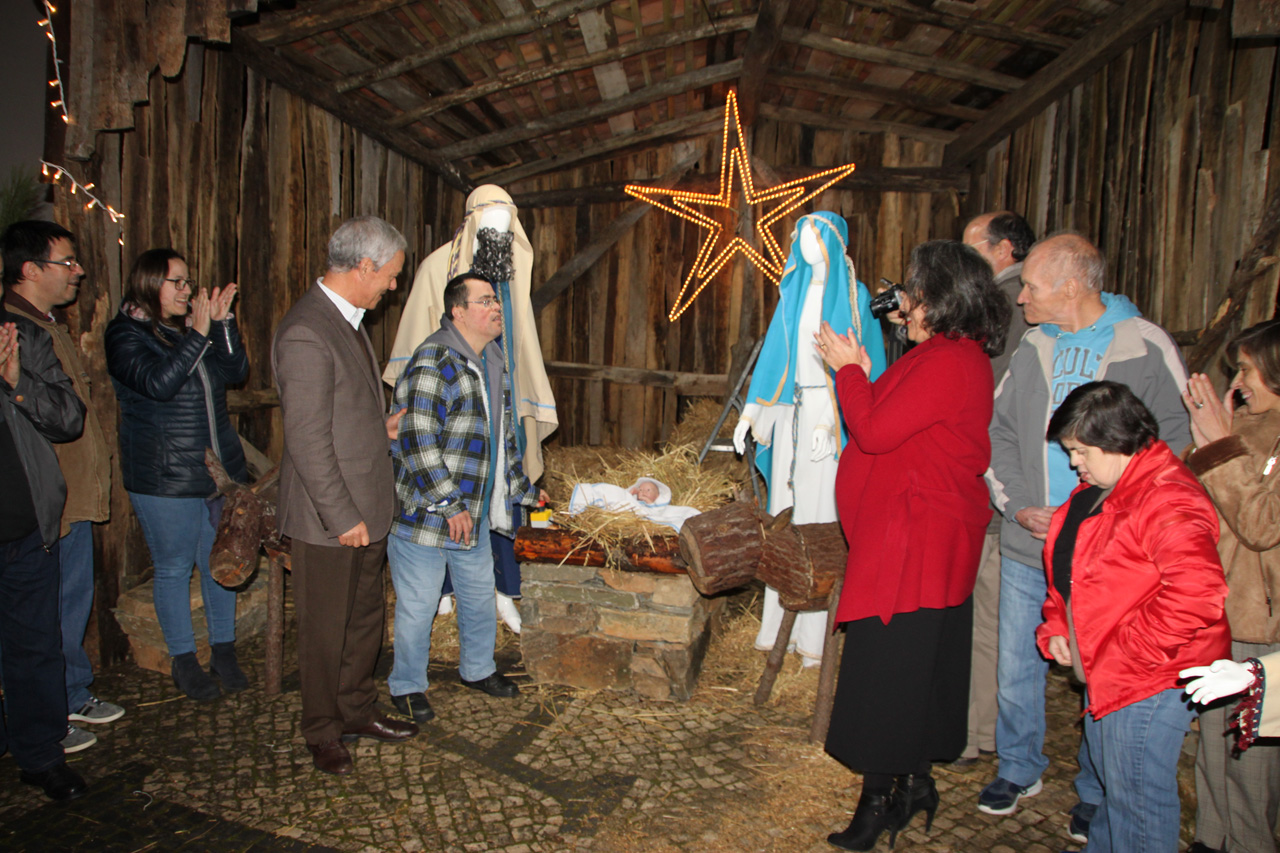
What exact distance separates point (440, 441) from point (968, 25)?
4.53 meters

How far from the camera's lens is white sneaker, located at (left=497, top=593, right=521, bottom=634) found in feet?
14.7

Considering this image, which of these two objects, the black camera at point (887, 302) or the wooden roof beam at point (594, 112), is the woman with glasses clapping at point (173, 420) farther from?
the wooden roof beam at point (594, 112)

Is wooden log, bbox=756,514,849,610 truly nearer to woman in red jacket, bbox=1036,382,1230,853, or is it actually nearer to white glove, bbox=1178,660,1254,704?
woman in red jacket, bbox=1036,382,1230,853

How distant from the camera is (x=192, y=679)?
3.66 metres

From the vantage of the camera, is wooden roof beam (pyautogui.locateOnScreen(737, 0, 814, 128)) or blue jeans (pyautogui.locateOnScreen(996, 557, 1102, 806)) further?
wooden roof beam (pyautogui.locateOnScreen(737, 0, 814, 128))

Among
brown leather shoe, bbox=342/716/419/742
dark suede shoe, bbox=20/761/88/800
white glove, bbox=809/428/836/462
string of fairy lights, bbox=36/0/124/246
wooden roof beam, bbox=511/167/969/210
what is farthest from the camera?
wooden roof beam, bbox=511/167/969/210

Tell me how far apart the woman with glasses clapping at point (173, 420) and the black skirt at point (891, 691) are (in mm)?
3008

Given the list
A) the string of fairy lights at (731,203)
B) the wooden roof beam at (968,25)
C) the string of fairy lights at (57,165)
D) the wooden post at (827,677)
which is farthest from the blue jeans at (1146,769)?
the string of fairy lights at (731,203)

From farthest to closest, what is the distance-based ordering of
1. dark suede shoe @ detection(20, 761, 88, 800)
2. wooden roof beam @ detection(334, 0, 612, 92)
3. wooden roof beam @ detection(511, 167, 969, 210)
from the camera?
wooden roof beam @ detection(511, 167, 969, 210) → wooden roof beam @ detection(334, 0, 612, 92) → dark suede shoe @ detection(20, 761, 88, 800)

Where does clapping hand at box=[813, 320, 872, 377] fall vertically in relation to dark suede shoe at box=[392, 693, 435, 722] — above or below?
above

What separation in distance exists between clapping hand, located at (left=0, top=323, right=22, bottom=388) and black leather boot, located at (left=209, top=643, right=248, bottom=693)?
1.67m

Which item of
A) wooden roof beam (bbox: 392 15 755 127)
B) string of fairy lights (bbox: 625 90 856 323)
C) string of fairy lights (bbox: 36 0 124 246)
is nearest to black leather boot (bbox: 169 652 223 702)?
string of fairy lights (bbox: 36 0 124 246)

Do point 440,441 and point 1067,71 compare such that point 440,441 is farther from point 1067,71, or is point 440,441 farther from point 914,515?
point 1067,71

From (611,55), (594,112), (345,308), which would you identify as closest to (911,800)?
(345,308)
